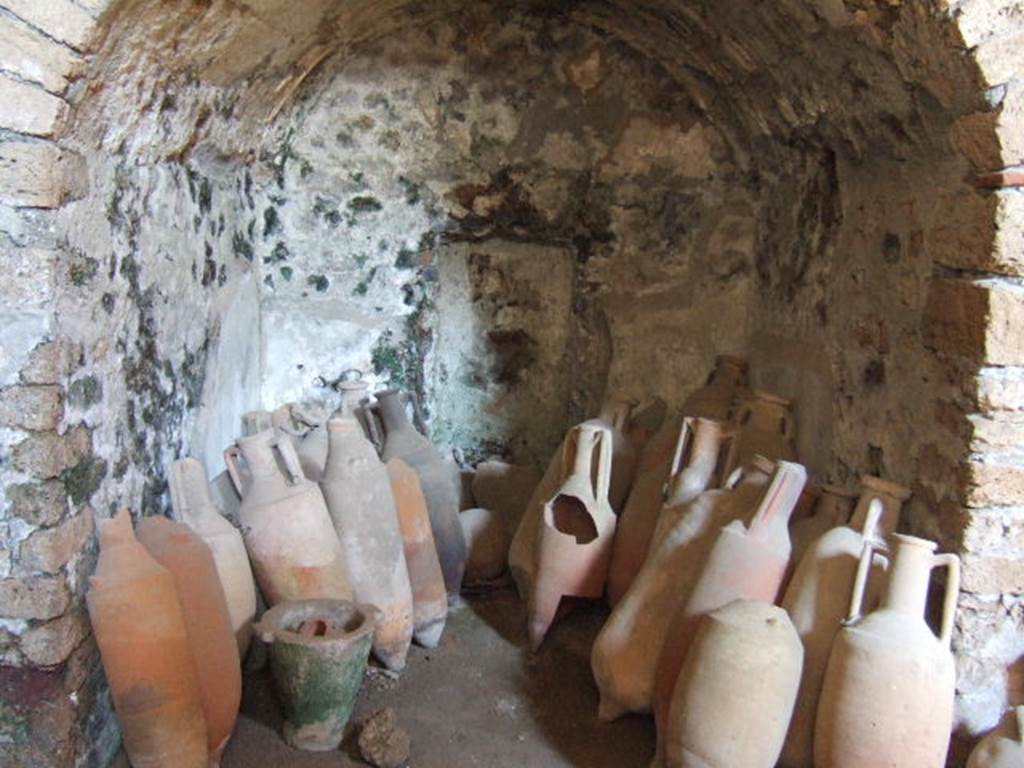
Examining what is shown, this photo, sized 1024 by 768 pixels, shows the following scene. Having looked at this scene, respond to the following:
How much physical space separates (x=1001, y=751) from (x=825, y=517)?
2.13 feet

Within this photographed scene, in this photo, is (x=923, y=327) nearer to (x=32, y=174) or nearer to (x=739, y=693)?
(x=739, y=693)

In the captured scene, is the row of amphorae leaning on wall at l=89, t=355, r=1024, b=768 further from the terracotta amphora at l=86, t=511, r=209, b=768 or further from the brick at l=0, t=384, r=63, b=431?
the brick at l=0, t=384, r=63, b=431

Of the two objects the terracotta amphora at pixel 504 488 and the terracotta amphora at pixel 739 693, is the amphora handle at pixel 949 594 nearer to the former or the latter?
the terracotta amphora at pixel 739 693

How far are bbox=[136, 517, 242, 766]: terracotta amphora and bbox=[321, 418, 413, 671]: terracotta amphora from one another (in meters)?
0.40

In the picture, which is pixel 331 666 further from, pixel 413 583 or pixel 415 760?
pixel 413 583

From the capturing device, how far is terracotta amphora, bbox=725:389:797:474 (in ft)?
9.04

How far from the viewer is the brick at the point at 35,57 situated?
1706 mm

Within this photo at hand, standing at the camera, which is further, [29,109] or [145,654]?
[145,654]

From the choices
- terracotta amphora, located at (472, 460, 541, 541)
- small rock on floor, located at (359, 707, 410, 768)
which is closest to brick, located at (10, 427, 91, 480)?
small rock on floor, located at (359, 707, 410, 768)

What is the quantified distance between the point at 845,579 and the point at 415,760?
108 cm

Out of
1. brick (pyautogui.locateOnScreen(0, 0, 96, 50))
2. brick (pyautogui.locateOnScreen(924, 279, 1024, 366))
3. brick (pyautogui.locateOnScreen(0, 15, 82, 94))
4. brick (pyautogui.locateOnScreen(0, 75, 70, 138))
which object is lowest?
brick (pyautogui.locateOnScreen(924, 279, 1024, 366))

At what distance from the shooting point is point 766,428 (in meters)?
2.84

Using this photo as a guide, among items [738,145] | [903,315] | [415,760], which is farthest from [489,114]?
[415,760]

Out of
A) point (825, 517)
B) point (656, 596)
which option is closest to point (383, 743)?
point (656, 596)
